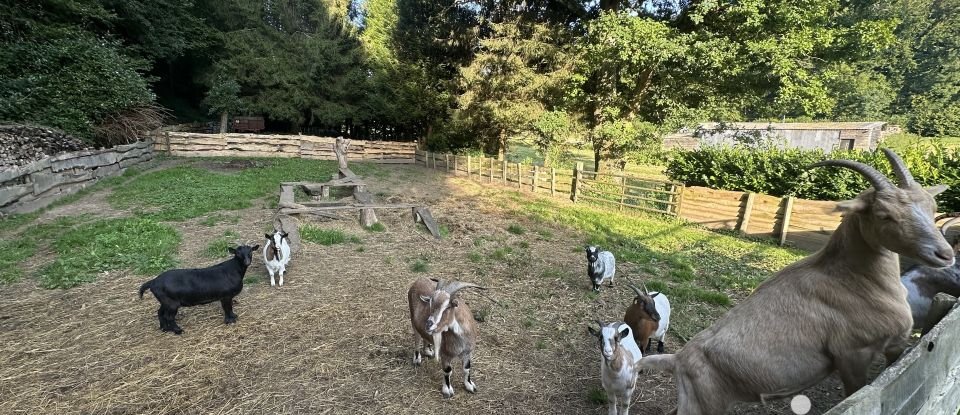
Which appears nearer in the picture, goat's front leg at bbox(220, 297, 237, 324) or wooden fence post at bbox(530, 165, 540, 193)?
goat's front leg at bbox(220, 297, 237, 324)

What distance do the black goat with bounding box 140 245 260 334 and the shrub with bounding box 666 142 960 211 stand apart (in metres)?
12.7

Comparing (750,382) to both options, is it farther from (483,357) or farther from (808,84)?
(808,84)

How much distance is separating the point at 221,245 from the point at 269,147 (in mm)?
16748

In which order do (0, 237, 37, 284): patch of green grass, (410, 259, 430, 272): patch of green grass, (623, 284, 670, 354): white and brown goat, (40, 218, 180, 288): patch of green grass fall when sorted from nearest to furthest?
Result: (623, 284, 670, 354): white and brown goat → (0, 237, 37, 284): patch of green grass → (40, 218, 180, 288): patch of green grass → (410, 259, 430, 272): patch of green grass

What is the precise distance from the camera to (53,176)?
1080cm

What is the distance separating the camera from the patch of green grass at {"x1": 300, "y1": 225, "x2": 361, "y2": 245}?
895 cm

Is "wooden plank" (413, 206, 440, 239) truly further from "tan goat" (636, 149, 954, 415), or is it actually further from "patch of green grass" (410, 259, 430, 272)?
"tan goat" (636, 149, 954, 415)

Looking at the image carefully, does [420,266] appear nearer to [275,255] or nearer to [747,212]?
[275,255]

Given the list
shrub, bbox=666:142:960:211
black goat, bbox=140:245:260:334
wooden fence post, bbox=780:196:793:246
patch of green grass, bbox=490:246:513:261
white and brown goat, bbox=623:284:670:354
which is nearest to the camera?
white and brown goat, bbox=623:284:670:354

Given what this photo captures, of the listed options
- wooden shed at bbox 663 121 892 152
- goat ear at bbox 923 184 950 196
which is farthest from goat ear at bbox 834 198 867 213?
wooden shed at bbox 663 121 892 152

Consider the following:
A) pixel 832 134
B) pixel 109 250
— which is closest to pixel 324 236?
pixel 109 250

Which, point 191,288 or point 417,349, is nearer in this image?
point 417,349

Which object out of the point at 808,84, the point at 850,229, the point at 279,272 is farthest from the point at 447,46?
the point at 850,229

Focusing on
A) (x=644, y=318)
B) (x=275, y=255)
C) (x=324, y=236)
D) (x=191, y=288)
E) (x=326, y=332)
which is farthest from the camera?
(x=324, y=236)
